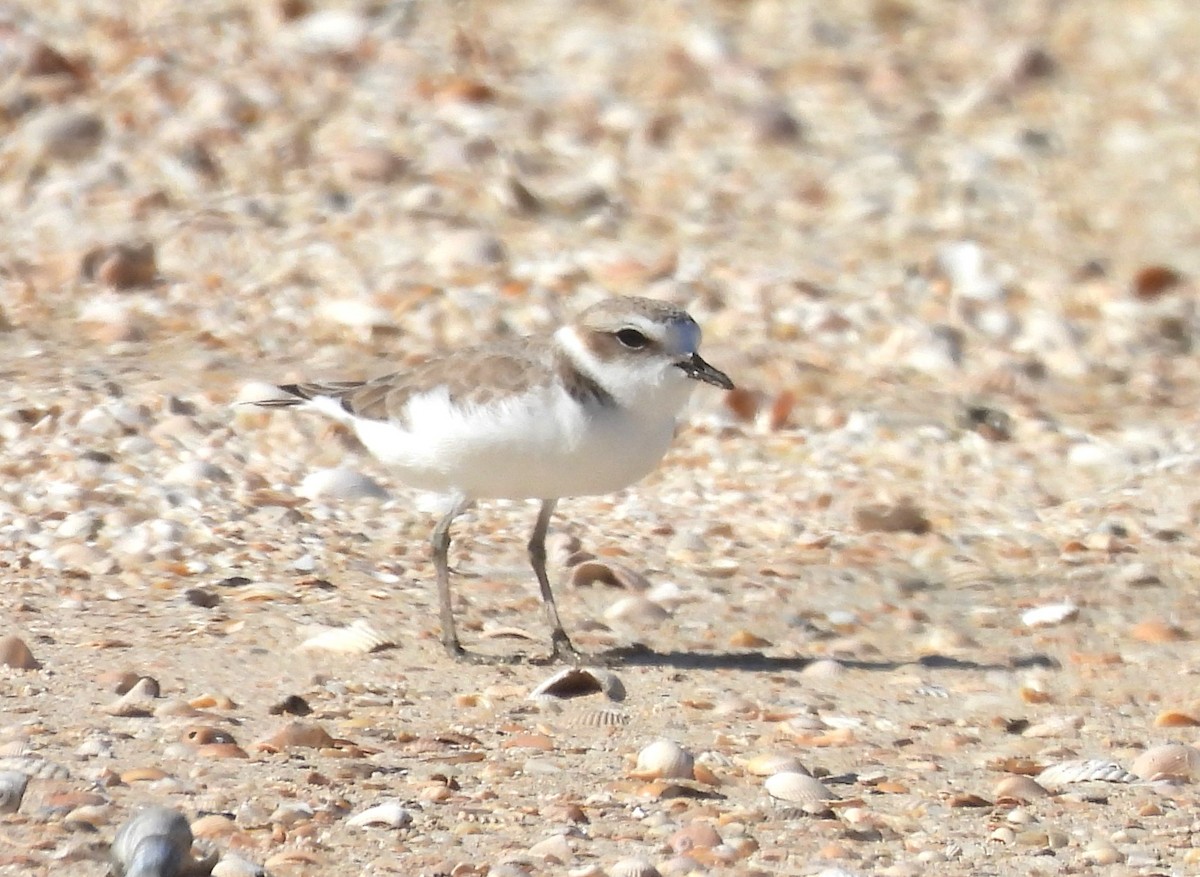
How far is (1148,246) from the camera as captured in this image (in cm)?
859

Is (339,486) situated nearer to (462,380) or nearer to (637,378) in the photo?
(462,380)

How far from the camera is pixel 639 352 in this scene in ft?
15.8

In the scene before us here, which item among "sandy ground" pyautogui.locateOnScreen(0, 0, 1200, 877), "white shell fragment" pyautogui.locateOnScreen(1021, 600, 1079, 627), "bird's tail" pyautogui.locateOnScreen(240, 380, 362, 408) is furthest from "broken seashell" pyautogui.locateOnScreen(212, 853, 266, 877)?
"white shell fragment" pyautogui.locateOnScreen(1021, 600, 1079, 627)

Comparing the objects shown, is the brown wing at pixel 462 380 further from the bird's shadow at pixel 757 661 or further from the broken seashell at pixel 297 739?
the broken seashell at pixel 297 739

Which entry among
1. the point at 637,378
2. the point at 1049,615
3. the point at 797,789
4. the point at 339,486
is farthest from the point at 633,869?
the point at 339,486

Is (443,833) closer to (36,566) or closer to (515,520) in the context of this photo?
(36,566)

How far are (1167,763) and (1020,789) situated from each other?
36 cm

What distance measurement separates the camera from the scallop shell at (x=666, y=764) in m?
4.01

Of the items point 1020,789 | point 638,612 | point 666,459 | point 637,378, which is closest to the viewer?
point 1020,789

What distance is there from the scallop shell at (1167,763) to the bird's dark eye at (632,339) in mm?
1452

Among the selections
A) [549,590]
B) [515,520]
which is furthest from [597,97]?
[549,590]

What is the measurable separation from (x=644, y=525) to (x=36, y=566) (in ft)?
5.64

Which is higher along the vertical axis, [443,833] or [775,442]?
[443,833]

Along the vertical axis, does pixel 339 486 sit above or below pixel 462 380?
below
